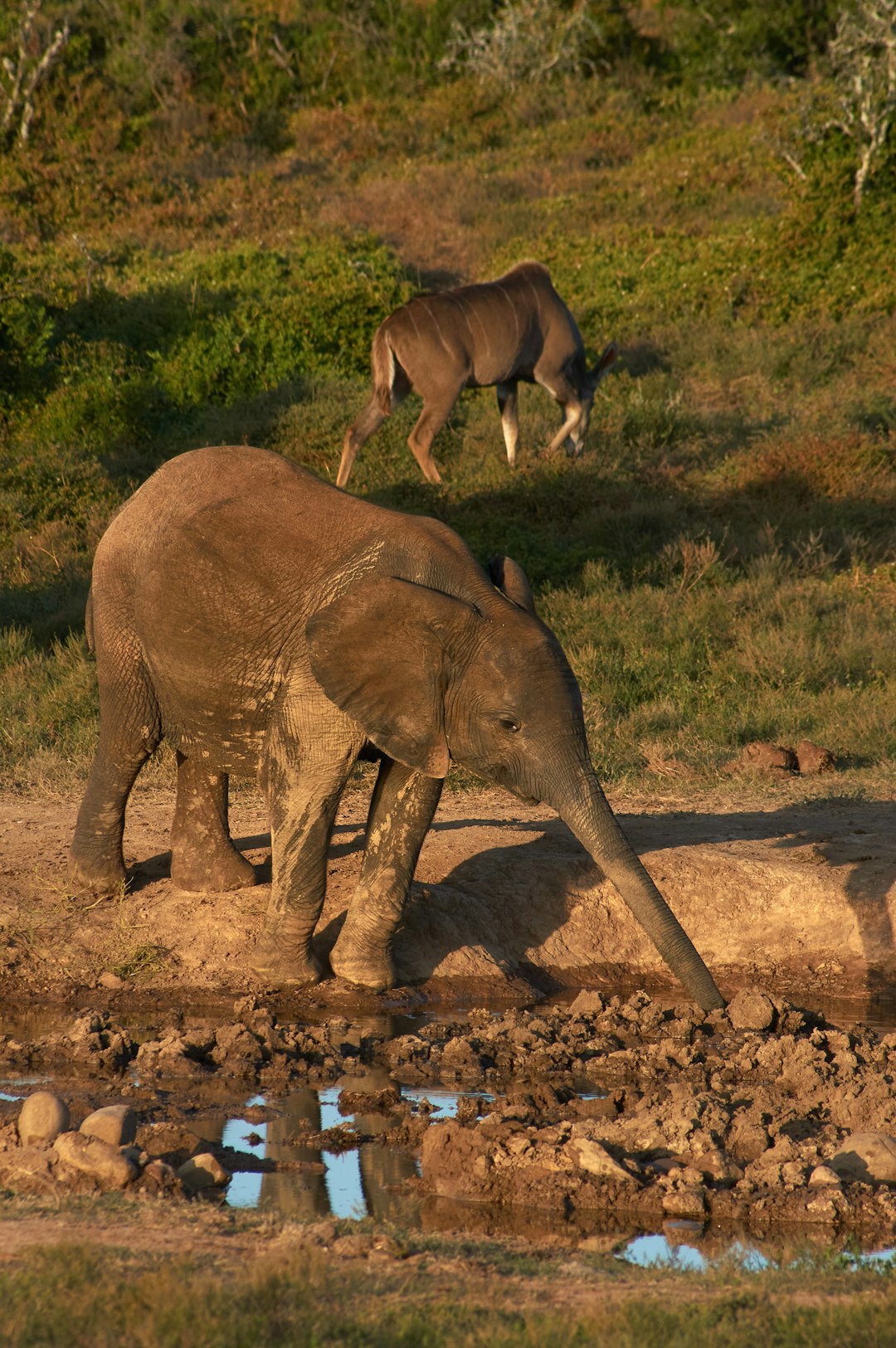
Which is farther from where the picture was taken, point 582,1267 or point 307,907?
point 307,907

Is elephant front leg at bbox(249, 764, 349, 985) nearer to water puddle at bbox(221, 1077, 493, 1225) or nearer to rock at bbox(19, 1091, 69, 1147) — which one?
water puddle at bbox(221, 1077, 493, 1225)

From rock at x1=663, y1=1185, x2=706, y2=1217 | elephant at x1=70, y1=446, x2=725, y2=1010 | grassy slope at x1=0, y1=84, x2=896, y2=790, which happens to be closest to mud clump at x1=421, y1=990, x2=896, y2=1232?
rock at x1=663, y1=1185, x2=706, y2=1217

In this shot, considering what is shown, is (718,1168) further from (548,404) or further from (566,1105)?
(548,404)

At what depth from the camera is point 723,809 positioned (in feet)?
32.6

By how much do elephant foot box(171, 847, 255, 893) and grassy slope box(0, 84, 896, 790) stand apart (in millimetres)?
2861

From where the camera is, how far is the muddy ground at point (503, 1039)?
4895 mm

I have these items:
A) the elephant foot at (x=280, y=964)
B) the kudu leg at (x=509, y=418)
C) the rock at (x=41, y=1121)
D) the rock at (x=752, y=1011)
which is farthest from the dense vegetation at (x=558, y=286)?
the rock at (x=41, y=1121)

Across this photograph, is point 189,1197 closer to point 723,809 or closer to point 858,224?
point 723,809

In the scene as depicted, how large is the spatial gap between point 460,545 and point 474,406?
468 inches

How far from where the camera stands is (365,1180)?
516cm

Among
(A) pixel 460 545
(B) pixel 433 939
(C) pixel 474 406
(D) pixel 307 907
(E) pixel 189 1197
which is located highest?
(A) pixel 460 545

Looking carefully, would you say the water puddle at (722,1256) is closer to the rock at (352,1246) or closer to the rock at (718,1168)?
the rock at (718,1168)

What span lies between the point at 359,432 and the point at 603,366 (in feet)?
9.99

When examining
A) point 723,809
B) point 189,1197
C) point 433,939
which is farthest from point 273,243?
point 189,1197
